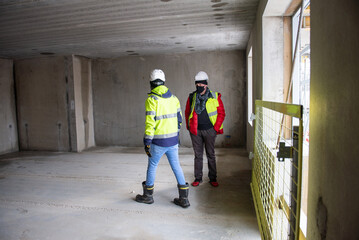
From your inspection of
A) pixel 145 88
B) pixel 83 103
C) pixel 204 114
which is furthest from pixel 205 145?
pixel 83 103

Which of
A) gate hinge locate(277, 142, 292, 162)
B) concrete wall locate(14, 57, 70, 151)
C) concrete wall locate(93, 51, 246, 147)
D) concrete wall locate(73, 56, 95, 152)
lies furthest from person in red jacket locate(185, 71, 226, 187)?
concrete wall locate(14, 57, 70, 151)

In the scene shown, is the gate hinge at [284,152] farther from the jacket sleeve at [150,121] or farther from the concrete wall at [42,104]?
the concrete wall at [42,104]

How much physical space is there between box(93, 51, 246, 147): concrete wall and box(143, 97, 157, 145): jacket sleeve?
404 cm

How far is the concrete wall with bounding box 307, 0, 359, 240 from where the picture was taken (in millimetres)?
866

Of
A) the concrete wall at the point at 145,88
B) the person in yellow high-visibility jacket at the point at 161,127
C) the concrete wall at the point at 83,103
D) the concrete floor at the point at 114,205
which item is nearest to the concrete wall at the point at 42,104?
the concrete wall at the point at 83,103

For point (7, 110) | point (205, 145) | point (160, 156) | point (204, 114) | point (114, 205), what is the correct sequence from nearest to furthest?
point (160, 156) → point (114, 205) → point (204, 114) → point (205, 145) → point (7, 110)

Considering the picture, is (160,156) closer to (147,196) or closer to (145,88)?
(147,196)

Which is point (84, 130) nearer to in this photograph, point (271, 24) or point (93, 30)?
point (93, 30)

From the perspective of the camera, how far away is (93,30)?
4543mm

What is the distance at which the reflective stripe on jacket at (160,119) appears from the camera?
294cm

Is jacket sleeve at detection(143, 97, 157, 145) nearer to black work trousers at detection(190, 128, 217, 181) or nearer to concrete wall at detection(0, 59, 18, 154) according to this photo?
black work trousers at detection(190, 128, 217, 181)

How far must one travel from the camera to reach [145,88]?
7230 mm

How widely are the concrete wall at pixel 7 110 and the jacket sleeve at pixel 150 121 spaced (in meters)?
6.12

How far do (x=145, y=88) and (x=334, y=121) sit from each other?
649 cm
